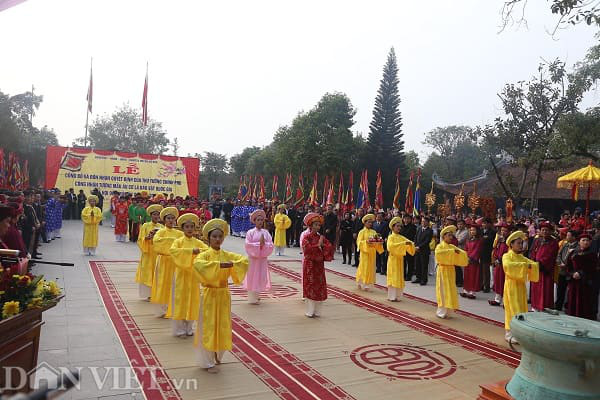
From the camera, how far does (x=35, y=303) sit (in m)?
3.26

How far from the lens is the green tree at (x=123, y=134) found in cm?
4238

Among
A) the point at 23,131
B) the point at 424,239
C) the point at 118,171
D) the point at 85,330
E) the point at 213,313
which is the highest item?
the point at 23,131

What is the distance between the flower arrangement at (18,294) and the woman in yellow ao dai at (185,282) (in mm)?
2382

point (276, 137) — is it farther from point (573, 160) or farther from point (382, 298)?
point (382, 298)

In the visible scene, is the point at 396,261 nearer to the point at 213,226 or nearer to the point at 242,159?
the point at 213,226

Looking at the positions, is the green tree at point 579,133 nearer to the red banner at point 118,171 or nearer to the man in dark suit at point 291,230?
the man in dark suit at point 291,230

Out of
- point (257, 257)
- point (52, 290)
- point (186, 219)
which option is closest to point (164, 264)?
point (186, 219)

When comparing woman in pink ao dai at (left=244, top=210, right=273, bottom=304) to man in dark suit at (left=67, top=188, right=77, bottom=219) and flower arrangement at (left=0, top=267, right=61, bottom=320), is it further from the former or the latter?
man in dark suit at (left=67, top=188, right=77, bottom=219)

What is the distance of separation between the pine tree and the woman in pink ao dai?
80.2 ft

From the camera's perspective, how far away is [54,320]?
6305 mm

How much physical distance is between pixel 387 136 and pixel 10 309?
105ft

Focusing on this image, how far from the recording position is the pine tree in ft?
108

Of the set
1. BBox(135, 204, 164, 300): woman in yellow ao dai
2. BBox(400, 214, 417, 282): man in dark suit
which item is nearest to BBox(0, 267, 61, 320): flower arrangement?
BBox(135, 204, 164, 300): woman in yellow ao dai

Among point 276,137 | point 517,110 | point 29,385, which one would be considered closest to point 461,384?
point 29,385
